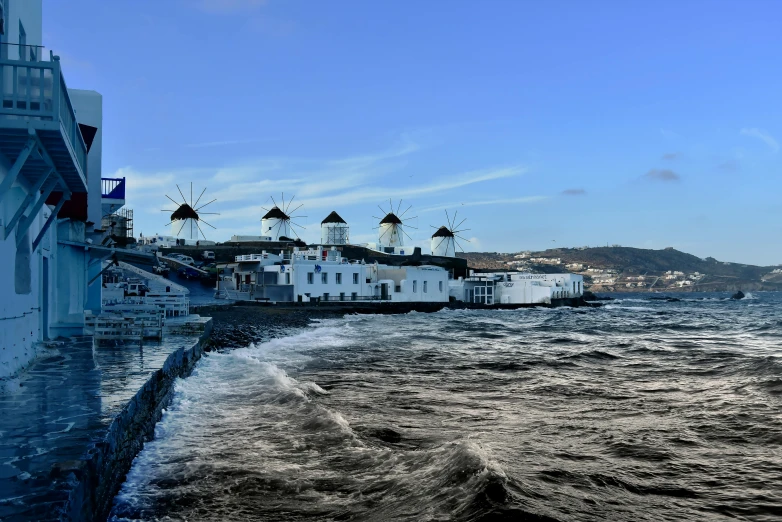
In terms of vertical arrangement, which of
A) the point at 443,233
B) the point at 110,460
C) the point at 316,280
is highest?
the point at 443,233

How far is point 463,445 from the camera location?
7832 millimetres

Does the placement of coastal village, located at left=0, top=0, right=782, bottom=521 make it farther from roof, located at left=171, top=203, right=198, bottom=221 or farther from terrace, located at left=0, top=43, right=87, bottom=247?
roof, located at left=171, top=203, right=198, bottom=221

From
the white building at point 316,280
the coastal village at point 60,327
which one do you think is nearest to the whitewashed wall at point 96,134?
the coastal village at point 60,327

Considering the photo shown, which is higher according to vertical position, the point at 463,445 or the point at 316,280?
the point at 316,280

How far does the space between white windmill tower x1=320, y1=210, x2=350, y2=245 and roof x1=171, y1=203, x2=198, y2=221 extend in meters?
19.8

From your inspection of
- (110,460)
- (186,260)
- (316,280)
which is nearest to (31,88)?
(110,460)

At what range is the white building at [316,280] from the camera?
2069 inches

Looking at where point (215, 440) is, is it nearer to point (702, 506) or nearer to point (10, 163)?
point (10, 163)

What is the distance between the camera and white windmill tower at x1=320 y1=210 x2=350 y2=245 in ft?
332

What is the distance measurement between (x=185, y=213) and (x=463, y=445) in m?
93.7

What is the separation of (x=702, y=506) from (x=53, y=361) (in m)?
9.95

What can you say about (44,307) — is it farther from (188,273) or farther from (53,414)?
(188,273)

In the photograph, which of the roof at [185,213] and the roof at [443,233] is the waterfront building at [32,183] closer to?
the roof at [185,213]

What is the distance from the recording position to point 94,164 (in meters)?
19.8
